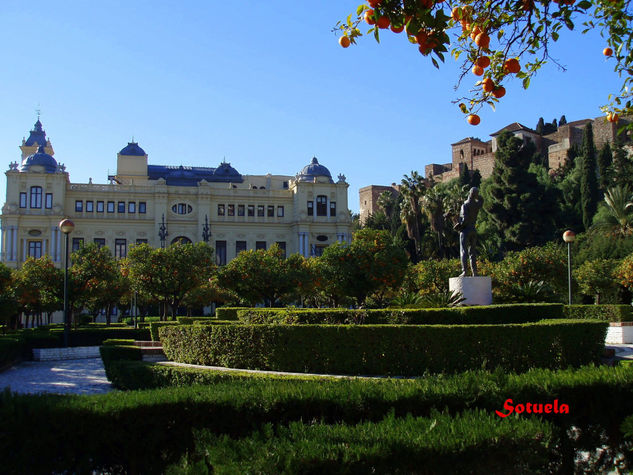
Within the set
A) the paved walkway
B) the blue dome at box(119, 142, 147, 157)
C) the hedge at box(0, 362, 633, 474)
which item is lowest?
the paved walkway

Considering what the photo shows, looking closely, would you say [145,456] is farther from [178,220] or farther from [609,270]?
[178,220]

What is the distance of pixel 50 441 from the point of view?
555cm

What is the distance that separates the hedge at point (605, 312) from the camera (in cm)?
2367

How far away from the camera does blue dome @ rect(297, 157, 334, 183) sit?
6769 centimetres

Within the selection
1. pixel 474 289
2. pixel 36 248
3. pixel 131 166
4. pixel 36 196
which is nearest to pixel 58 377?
pixel 474 289

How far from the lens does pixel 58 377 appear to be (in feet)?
56.3

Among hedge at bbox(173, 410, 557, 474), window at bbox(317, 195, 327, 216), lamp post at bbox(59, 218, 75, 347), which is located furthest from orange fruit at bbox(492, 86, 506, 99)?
window at bbox(317, 195, 327, 216)

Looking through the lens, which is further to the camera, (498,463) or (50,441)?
(50,441)

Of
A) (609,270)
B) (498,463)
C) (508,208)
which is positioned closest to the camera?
(498,463)

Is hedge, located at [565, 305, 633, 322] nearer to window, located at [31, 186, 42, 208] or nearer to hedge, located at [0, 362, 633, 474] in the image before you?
hedge, located at [0, 362, 633, 474]

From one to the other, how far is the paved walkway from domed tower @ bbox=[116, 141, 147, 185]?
50.1 m

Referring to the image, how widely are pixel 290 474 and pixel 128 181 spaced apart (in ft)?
226

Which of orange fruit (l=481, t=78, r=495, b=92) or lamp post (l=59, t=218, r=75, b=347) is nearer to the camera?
orange fruit (l=481, t=78, r=495, b=92)

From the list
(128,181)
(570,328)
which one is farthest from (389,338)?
(128,181)
